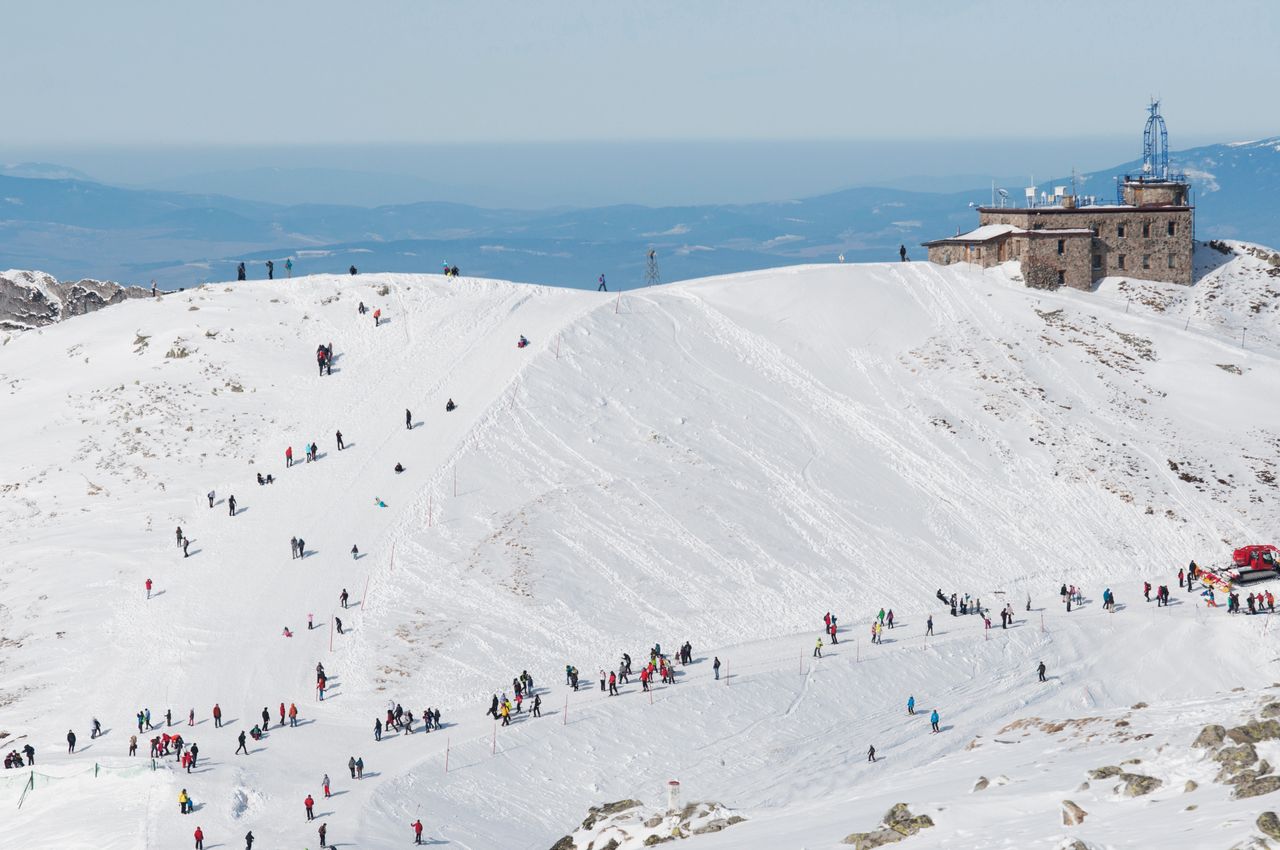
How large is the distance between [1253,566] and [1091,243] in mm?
29488

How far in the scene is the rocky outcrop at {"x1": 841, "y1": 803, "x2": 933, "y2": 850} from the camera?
28.6 meters

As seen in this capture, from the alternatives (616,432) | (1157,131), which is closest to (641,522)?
(616,432)

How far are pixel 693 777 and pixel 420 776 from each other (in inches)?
346

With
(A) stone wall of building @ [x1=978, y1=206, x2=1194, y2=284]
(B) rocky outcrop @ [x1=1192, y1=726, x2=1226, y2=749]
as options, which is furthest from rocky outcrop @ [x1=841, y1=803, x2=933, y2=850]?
(A) stone wall of building @ [x1=978, y1=206, x2=1194, y2=284]

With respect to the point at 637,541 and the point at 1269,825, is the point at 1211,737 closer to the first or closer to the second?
the point at 1269,825

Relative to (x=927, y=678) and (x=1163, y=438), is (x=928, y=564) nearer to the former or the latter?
(x=927, y=678)

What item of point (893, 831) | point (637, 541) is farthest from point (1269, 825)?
point (637, 541)

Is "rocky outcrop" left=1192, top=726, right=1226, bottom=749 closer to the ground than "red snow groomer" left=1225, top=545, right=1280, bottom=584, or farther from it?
farther from it

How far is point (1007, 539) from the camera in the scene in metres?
66.2

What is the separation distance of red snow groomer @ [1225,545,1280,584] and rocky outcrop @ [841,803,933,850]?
38052mm

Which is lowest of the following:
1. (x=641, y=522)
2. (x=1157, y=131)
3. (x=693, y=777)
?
(x=693, y=777)

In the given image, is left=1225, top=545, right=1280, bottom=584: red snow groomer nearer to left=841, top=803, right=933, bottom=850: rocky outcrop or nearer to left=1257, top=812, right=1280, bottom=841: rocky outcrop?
left=841, top=803, right=933, bottom=850: rocky outcrop

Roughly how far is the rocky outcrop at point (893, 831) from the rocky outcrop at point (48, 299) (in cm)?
7402

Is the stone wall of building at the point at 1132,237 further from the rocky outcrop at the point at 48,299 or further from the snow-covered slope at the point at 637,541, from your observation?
the rocky outcrop at the point at 48,299
